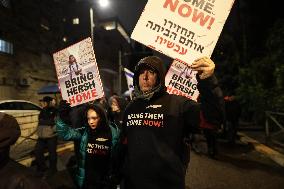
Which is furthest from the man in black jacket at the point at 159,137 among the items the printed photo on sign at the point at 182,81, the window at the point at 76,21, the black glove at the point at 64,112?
the window at the point at 76,21

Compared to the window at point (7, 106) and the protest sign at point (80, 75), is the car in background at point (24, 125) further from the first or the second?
the protest sign at point (80, 75)

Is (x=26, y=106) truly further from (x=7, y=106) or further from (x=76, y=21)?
(x=76, y=21)

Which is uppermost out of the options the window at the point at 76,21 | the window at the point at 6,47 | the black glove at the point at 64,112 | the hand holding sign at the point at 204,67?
the window at the point at 76,21

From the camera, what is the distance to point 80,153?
4.35 m

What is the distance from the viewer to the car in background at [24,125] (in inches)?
384

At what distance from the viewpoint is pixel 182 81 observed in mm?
6781

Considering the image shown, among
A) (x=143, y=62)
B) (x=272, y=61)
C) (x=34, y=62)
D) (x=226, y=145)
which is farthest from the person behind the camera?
(x=34, y=62)

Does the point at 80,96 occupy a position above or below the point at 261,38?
below

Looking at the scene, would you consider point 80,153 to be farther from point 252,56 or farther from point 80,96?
point 252,56

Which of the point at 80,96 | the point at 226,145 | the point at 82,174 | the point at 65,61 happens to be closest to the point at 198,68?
the point at 82,174

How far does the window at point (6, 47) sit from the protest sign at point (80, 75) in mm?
14231

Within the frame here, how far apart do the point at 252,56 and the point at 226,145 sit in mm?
11541

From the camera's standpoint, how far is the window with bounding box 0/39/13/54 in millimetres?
19016

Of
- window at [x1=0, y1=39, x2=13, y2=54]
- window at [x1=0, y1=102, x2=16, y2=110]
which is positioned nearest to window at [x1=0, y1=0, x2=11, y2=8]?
window at [x1=0, y1=39, x2=13, y2=54]
